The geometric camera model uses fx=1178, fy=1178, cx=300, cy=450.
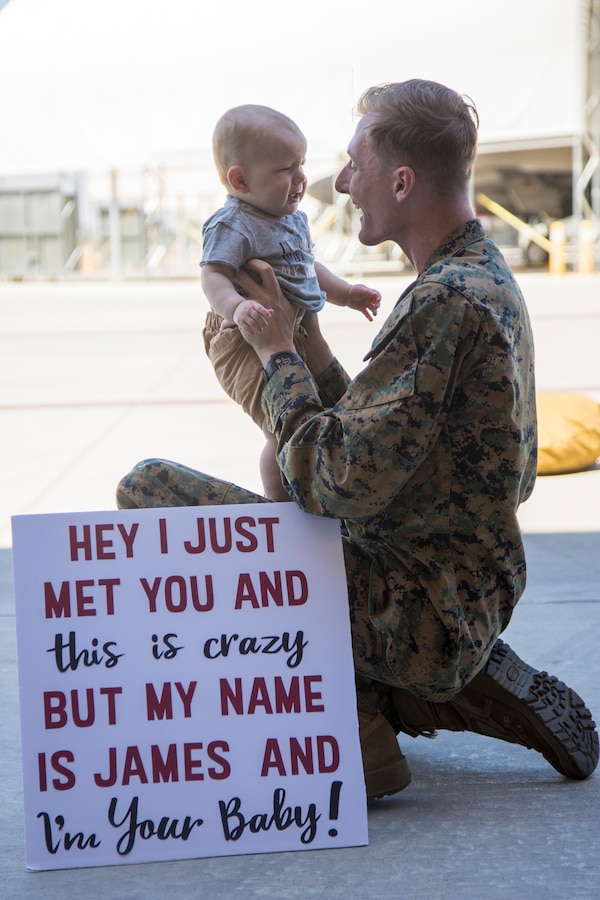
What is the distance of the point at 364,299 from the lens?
10.6 feet

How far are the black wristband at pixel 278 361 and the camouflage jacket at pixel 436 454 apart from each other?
0.09ft

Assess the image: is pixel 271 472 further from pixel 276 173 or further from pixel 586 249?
pixel 586 249

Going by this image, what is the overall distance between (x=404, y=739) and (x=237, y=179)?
1.47m

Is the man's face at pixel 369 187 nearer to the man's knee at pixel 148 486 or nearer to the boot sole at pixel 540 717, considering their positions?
the man's knee at pixel 148 486

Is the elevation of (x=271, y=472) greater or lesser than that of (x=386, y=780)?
greater

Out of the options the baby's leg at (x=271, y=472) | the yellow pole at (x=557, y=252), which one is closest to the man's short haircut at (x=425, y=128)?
the baby's leg at (x=271, y=472)

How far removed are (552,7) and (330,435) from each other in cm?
2218

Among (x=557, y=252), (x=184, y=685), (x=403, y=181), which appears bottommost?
(x=557, y=252)

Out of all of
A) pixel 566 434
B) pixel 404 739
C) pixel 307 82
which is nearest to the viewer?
pixel 404 739

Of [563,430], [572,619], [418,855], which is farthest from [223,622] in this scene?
[563,430]

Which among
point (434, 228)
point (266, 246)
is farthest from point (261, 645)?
point (266, 246)

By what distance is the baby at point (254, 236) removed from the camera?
2.87 m

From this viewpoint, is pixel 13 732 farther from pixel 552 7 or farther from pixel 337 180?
pixel 552 7

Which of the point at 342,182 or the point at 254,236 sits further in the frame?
the point at 254,236
